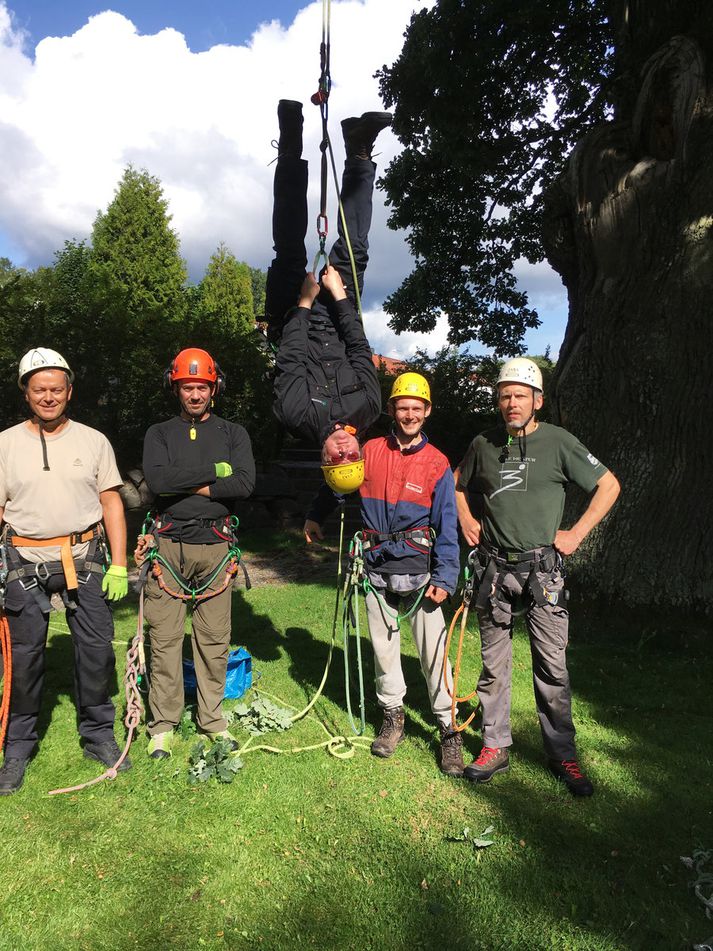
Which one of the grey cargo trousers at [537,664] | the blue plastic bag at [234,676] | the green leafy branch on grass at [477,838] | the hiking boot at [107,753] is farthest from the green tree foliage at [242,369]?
the green leafy branch on grass at [477,838]

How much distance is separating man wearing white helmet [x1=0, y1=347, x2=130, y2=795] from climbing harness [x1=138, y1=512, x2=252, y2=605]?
19cm

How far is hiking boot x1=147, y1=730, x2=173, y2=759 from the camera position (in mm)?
4090

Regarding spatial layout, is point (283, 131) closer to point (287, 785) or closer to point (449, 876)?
point (287, 785)

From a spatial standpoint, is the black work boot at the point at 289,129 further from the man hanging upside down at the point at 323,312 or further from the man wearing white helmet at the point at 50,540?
the man wearing white helmet at the point at 50,540

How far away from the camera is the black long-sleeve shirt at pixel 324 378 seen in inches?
165

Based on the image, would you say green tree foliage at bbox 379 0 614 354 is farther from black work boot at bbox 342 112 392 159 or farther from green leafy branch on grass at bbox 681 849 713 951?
green leafy branch on grass at bbox 681 849 713 951

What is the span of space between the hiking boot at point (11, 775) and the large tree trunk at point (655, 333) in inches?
191

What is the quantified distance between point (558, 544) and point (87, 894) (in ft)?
9.47

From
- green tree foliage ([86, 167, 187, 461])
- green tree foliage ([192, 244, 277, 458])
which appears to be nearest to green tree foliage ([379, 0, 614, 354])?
green tree foliage ([192, 244, 277, 458])

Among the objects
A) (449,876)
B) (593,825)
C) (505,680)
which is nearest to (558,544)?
(505,680)

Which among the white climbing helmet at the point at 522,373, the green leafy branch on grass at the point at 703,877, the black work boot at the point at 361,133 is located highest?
the black work boot at the point at 361,133

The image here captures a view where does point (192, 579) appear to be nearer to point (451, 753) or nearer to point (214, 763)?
point (214, 763)

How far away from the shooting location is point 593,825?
3.43 metres

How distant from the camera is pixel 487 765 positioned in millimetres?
3805
